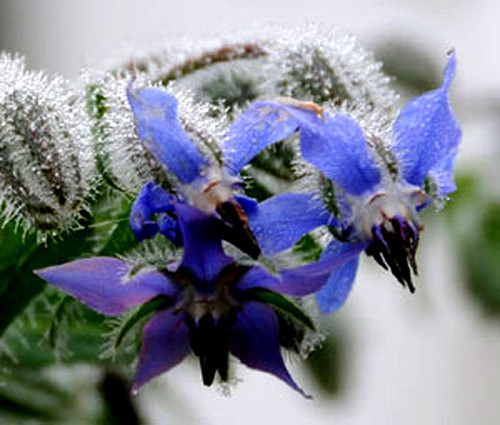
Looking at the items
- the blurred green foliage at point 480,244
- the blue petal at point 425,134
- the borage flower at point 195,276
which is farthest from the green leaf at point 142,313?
the blurred green foliage at point 480,244

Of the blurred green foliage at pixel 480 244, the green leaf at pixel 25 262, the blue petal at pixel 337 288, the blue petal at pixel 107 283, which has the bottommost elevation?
the blurred green foliage at pixel 480 244

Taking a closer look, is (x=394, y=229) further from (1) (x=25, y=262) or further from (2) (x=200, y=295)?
(1) (x=25, y=262)

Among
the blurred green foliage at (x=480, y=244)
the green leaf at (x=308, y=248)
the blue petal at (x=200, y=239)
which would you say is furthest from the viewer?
the blurred green foliage at (x=480, y=244)

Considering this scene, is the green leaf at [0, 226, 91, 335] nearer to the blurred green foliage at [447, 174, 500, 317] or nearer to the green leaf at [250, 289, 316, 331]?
the green leaf at [250, 289, 316, 331]

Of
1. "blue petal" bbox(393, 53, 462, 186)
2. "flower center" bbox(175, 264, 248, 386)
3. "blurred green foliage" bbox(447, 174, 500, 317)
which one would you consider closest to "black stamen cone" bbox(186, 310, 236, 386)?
"flower center" bbox(175, 264, 248, 386)

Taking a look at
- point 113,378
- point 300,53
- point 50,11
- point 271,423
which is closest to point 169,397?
point 113,378

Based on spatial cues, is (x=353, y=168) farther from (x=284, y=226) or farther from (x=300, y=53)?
(x=300, y=53)

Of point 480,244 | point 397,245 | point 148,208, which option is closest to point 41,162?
point 148,208

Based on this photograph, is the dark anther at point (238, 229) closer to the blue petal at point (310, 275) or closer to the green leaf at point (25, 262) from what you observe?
the blue petal at point (310, 275)
